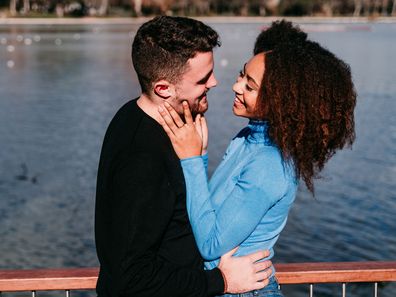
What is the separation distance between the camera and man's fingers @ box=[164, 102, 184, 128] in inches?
99.1

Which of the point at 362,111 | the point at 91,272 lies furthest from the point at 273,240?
the point at 362,111

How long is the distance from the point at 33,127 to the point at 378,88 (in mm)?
14965

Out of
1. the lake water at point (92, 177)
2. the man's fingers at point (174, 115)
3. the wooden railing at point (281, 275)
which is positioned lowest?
the lake water at point (92, 177)

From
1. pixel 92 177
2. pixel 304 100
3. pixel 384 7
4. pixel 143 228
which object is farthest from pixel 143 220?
pixel 384 7

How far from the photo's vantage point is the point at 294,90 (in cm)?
256

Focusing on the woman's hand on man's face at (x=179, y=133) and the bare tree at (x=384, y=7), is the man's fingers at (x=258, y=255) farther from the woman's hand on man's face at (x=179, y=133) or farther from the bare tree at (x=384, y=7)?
the bare tree at (x=384, y=7)

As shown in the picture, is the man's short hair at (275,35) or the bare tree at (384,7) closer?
the man's short hair at (275,35)

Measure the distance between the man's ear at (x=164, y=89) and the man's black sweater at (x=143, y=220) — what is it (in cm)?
9

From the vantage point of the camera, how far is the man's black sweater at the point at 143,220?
7.59 ft

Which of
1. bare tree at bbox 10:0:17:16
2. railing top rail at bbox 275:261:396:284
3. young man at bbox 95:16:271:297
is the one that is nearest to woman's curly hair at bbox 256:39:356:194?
young man at bbox 95:16:271:297

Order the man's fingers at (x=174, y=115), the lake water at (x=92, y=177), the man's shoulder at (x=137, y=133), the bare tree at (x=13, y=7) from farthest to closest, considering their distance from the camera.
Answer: the bare tree at (x=13, y=7)
the lake water at (x=92, y=177)
the man's fingers at (x=174, y=115)
the man's shoulder at (x=137, y=133)

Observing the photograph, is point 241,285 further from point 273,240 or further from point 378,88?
point 378,88

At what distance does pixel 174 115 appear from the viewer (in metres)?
2.53

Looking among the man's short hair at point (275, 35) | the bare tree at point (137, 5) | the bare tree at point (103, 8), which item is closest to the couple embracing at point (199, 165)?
the man's short hair at point (275, 35)
